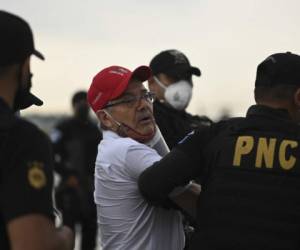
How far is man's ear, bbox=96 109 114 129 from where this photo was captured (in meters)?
4.41

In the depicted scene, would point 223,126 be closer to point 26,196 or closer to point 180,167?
point 180,167

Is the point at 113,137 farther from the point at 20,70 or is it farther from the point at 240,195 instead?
the point at 20,70

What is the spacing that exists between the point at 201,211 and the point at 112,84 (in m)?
0.91

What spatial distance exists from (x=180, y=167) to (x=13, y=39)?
3.59 ft

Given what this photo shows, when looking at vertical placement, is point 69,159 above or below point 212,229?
below

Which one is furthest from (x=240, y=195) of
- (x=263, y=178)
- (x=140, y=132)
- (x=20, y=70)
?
(x=20, y=70)

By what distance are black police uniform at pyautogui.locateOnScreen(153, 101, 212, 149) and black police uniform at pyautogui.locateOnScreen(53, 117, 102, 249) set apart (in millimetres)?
4220

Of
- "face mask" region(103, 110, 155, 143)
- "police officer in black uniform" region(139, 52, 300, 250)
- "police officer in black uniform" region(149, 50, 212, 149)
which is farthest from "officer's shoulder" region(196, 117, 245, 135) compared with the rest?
"police officer in black uniform" region(149, 50, 212, 149)

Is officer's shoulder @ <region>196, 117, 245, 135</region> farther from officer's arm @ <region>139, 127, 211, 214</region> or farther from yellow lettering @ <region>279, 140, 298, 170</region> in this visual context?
yellow lettering @ <region>279, 140, 298, 170</region>

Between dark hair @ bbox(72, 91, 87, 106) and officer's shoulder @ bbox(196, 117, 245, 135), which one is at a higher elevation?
officer's shoulder @ bbox(196, 117, 245, 135)

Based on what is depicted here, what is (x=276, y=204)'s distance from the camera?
366 centimetres

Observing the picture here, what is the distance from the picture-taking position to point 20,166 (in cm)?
289

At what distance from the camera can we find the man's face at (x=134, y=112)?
14.2 ft

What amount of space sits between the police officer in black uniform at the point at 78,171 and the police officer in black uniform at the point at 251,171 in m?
6.11
